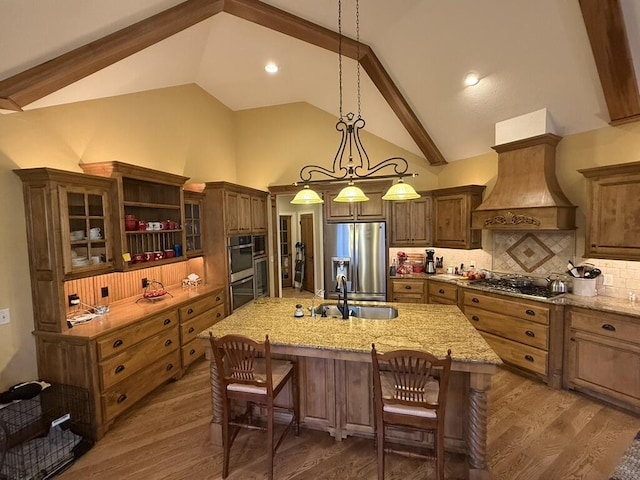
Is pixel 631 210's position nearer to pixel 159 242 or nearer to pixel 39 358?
pixel 159 242

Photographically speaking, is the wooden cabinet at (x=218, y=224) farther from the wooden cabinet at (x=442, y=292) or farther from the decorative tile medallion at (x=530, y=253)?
the decorative tile medallion at (x=530, y=253)

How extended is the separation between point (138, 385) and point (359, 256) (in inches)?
132

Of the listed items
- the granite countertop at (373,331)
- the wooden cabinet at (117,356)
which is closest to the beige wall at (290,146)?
the wooden cabinet at (117,356)

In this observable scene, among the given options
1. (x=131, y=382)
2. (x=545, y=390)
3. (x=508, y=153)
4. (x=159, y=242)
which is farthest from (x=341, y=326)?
(x=508, y=153)

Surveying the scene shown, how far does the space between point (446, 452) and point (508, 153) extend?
10.8 feet

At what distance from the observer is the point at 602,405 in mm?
2982

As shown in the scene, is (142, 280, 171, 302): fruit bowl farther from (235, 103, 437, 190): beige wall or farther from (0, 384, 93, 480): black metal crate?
(235, 103, 437, 190): beige wall

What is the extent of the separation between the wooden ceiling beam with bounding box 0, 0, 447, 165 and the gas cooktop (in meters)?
3.07

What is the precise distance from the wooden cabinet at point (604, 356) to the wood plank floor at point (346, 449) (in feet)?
0.49

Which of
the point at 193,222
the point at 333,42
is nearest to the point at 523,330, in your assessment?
the point at 333,42

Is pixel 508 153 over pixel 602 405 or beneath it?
over

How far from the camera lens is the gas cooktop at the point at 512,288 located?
346 centimetres

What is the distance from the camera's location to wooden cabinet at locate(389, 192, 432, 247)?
502 cm

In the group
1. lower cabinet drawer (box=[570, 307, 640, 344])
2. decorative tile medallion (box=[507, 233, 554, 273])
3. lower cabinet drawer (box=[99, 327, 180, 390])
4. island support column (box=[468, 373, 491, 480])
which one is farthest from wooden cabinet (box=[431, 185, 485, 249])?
lower cabinet drawer (box=[99, 327, 180, 390])
